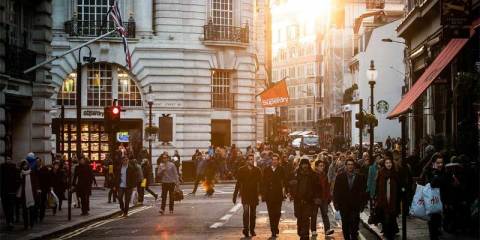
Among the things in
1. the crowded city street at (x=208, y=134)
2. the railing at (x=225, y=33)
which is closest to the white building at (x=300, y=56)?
the crowded city street at (x=208, y=134)

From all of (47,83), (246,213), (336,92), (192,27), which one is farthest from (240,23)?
(336,92)

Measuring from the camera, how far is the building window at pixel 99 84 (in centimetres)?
4956

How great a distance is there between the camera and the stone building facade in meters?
27.2

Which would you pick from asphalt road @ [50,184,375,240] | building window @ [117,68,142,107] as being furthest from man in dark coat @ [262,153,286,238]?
building window @ [117,68,142,107]

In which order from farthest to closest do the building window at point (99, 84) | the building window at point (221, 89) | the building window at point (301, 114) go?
1. the building window at point (301, 114)
2. the building window at point (221, 89)
3. the building window at point (99, 84)

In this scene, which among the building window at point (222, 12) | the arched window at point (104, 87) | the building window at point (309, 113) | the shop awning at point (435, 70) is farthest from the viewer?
the building window at point (309, 113)

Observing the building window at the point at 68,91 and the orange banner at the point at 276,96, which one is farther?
the orange banner at the point at 276,96

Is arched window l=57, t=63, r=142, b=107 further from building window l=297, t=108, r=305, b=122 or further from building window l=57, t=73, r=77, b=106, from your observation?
building window l=297, t=108, r=305, b=122

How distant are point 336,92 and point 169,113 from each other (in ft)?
184

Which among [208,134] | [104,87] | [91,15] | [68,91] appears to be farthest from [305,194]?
[91,15]

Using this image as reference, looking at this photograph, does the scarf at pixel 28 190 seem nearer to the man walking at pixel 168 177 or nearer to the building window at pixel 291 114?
the man walking at pixel 168 177

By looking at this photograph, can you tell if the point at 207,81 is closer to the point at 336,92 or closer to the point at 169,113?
the point at 169,113

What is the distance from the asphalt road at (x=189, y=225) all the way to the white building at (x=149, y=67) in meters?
18.9

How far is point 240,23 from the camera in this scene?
173 feet
